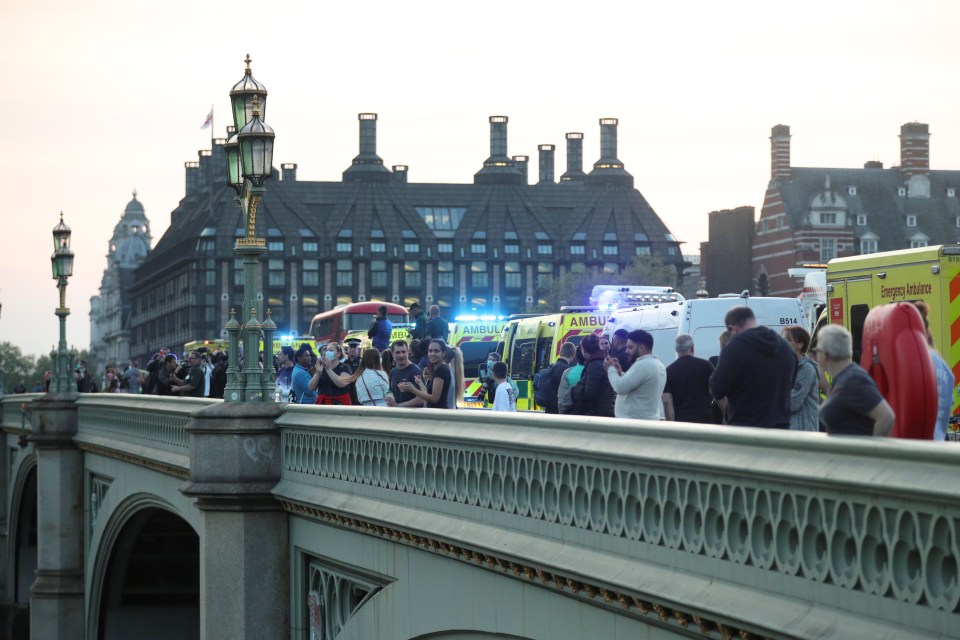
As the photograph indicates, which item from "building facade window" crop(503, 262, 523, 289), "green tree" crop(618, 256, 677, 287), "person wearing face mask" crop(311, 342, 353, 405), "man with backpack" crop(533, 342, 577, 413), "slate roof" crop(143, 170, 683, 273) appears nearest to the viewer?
"person wearing face mask" crop(311, 342, 353, 405)

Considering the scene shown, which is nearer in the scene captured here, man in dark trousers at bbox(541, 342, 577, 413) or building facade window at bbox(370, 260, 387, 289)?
man in dark trousers at bbox(541, 342, 577, 413)

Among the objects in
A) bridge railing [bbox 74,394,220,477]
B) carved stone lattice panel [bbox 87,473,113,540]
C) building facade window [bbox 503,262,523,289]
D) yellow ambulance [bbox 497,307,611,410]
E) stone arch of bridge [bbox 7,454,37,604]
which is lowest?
stone arch of bridge [bbox 7,454,37,604]

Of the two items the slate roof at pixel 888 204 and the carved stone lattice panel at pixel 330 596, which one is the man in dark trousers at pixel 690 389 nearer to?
the carved stone lattice panel at pixel 330 596

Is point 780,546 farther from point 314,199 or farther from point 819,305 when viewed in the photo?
point 314,199

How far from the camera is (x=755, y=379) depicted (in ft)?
28.1

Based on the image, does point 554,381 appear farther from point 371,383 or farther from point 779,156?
point 779,156

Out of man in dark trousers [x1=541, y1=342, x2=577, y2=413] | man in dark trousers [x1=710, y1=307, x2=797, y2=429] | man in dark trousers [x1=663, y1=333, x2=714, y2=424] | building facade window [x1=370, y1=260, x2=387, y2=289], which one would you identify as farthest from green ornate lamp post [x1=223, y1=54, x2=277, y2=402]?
building facade window [x1=370, y1=260, x2=387, y2=289]

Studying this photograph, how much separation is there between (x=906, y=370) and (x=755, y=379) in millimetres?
2322

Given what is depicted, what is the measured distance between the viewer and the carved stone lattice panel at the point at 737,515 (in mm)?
5051

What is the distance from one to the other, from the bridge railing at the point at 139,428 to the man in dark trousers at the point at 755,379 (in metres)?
9.80

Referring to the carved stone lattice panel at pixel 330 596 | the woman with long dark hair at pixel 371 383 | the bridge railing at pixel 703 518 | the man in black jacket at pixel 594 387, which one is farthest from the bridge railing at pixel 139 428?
the bridge railing at pixel 703 518

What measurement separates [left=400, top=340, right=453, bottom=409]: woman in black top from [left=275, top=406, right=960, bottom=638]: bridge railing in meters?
2.43

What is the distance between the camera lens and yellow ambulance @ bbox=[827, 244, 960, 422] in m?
16.3

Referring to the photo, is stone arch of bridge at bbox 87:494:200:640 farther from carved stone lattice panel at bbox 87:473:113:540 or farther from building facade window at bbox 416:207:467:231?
building facade window at bbox 416:207:467:231
